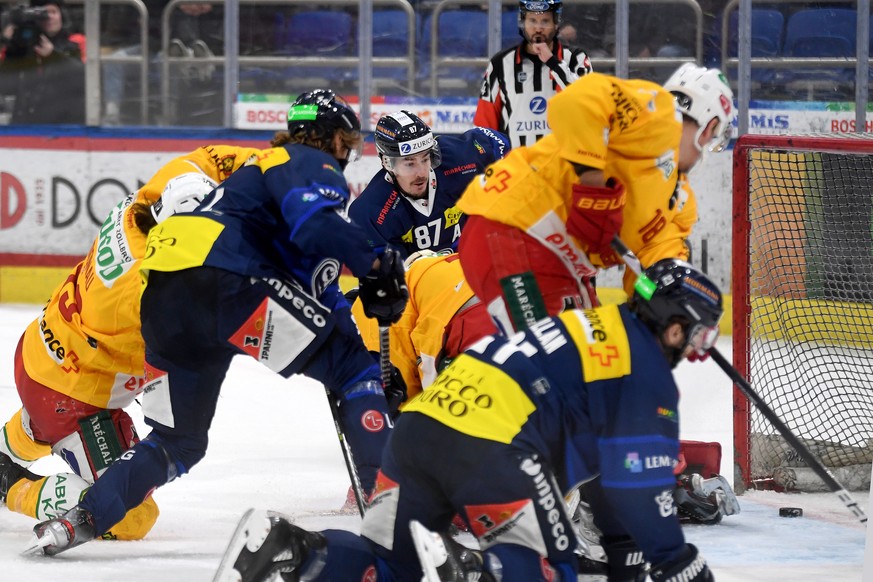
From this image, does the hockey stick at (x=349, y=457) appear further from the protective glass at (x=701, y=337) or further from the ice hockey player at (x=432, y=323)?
the protective glass at (x=701, y=337)

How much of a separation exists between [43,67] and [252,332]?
204 inches

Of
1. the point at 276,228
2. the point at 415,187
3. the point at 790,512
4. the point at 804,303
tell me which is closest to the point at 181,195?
the point at 276,228

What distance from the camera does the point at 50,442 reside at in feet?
12.6

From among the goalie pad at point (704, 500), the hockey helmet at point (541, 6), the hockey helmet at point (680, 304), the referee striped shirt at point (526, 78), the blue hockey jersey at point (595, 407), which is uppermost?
the hockey helmet at point (541, 6)

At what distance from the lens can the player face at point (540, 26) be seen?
5.46m

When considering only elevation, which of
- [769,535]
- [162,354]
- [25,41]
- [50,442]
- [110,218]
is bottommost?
[769,535]

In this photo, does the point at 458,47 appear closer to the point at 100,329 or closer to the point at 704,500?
A: the point at 704,500

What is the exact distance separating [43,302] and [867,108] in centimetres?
458

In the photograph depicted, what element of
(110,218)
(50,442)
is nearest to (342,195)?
(110,218)

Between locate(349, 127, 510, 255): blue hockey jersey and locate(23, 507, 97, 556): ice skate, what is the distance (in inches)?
55.0

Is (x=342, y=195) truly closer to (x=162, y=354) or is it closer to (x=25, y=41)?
(x=162, y=354)

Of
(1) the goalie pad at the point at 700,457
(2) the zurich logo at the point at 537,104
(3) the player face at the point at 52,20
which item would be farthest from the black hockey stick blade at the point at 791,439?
(3) the player face at the point at 52,20

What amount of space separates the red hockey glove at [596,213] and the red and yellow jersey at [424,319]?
2.09 ft

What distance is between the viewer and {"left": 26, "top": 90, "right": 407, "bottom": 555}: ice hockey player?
3.30 meters
